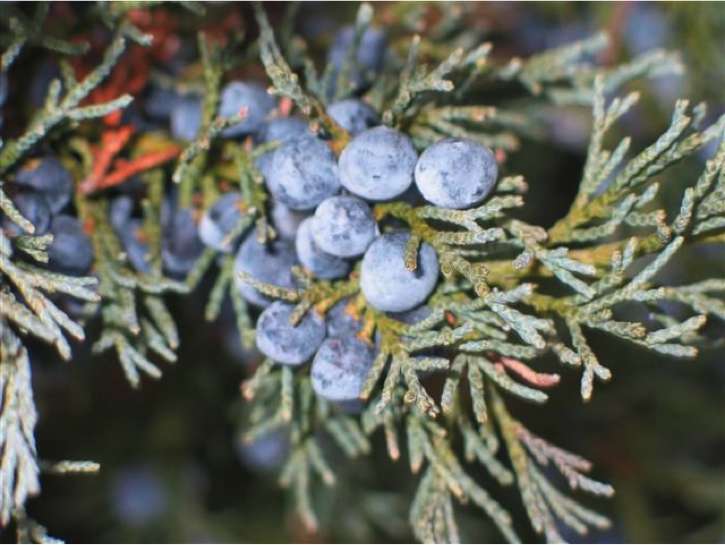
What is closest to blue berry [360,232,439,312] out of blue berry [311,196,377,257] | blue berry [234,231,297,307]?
blue berry [311,196,377,257]

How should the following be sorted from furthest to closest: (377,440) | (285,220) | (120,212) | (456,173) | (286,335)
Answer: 1. (377,440)
2. (120,212)
3. (285,220)
4. (286,335)
5. (456,173)

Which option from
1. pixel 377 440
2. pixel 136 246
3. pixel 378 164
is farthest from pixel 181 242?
pixel 377 440

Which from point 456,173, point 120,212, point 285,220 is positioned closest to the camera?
point 456,173

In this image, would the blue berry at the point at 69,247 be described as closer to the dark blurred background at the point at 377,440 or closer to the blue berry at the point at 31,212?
the blue berry at the point at 31,212

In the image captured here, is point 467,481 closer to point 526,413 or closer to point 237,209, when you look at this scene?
point 237,209

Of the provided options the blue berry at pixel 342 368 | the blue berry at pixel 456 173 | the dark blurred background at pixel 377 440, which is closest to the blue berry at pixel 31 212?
the blue berry at pixel 342 368

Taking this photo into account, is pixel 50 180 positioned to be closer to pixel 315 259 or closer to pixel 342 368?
pixel 315 259

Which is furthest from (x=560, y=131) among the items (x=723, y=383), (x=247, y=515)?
(x=247, y=515)
